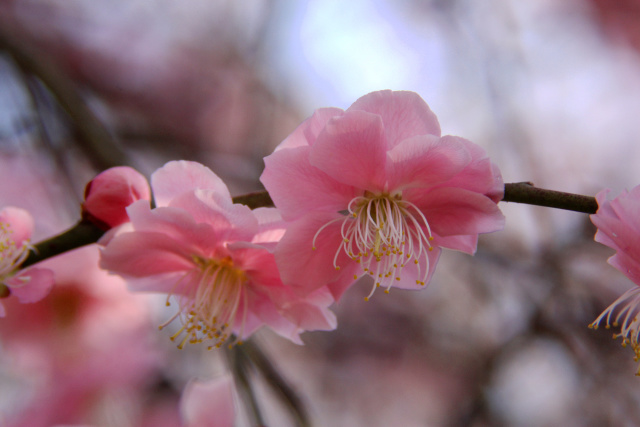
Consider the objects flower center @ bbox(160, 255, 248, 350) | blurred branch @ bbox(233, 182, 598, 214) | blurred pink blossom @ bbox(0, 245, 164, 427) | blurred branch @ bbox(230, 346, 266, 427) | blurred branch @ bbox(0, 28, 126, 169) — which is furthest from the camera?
blurred pink blossom @ bbox(0, 245, 164, 427)

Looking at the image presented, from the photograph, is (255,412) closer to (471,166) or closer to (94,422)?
(471,166)

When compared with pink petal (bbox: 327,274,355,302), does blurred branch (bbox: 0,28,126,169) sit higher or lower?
higher

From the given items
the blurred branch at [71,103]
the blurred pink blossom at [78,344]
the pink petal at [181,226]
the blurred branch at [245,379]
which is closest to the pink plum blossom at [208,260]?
the pink petal at [181,226]

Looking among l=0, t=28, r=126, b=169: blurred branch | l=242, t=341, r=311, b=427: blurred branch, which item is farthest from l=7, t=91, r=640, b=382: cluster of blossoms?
l=0, t=28, r=126, b=169: blurred branch

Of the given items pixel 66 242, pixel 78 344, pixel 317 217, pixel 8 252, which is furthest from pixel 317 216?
pixel 78 344

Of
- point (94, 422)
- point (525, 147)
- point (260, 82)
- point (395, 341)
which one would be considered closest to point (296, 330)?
point (94, 422)

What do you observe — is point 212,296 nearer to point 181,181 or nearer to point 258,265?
point 258,265

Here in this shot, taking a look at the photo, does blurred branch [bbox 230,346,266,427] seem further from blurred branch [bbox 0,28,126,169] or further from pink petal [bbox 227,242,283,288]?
blurred branch [bbox 0,28,126,169]
